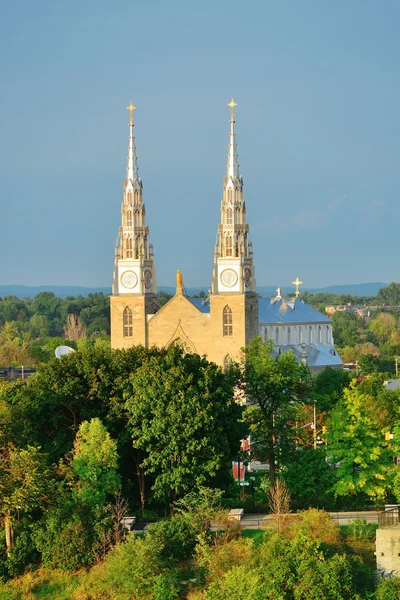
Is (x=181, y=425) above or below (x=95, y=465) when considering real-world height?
above

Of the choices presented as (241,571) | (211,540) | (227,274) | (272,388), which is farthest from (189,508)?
(227,274)

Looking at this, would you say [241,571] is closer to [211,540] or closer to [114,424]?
[211,540]

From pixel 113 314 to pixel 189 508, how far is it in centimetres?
3995

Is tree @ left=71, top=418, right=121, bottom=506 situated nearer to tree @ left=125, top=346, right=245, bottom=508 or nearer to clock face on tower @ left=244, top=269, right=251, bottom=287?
tree @ left=125, top=346, right=245, bottom=508

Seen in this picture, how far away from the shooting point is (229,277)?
8675cm

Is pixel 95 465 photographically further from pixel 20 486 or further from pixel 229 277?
pixel 229 277

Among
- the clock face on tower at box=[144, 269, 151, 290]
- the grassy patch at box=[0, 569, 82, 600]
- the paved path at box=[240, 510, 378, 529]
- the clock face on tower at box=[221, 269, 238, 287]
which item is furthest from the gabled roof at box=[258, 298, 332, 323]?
the grassy patch at box=[0, 569, 82, 600]

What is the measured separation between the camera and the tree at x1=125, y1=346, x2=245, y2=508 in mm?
53875

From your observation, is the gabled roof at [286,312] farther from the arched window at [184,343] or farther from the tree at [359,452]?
the tree at [359,452]

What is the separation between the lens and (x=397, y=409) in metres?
58.3

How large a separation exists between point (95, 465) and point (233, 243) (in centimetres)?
3628

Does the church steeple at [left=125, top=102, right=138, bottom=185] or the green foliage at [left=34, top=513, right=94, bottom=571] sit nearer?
the green foliage at [left=34, top=513, right=94, bottom=571]

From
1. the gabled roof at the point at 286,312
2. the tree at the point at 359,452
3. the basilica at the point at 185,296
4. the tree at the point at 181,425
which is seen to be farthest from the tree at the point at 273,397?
the gabled roof at the point at 286,312

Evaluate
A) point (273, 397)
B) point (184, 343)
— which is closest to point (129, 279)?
point (184, 343)
